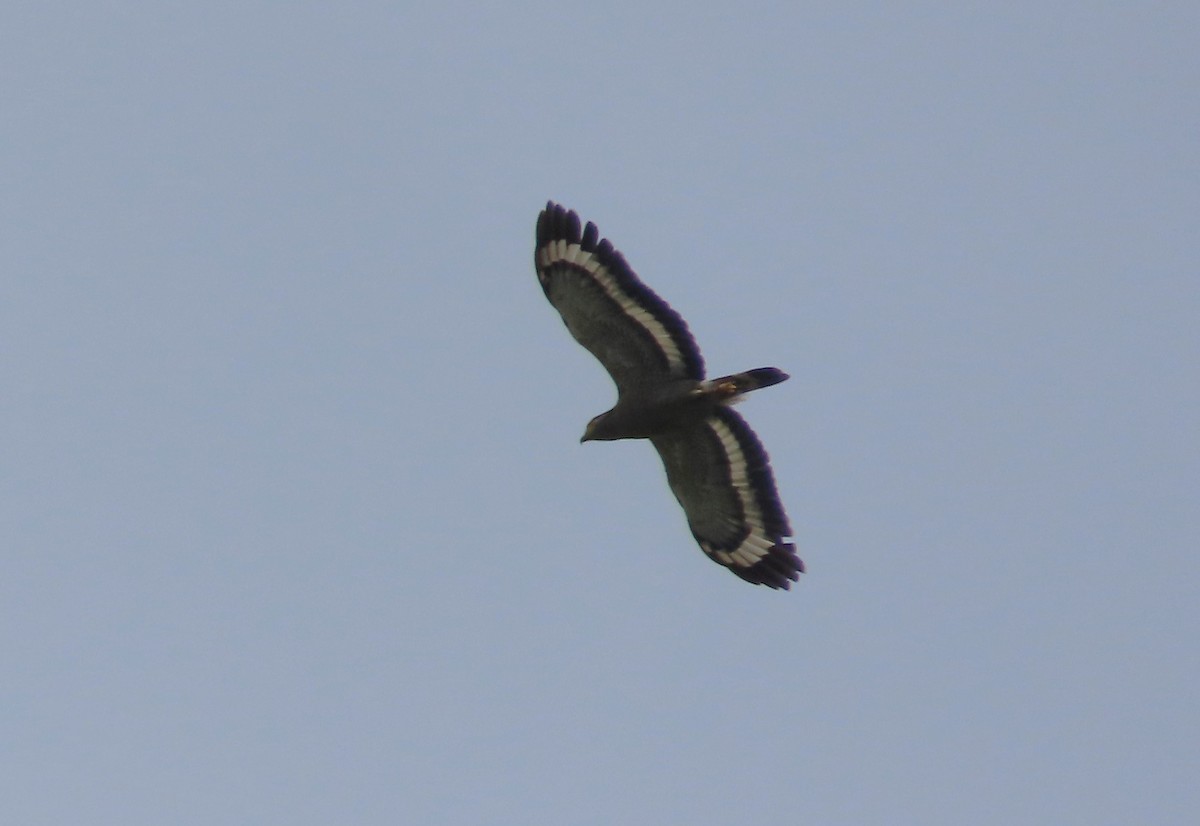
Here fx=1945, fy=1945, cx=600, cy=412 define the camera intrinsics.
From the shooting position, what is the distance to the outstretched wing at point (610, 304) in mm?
22875

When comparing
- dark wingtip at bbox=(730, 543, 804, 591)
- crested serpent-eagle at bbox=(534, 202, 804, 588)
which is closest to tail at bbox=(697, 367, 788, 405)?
crested serpent-eagle at bbox=(534, 202, 804, 588)

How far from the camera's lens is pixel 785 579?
23.5 m

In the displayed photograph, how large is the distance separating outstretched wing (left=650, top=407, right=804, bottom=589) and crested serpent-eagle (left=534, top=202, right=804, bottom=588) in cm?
1

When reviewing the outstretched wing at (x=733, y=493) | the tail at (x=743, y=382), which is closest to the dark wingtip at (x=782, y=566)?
the outstretched wing at (x=733, y=493)

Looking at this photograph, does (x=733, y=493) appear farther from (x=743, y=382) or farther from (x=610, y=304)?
(x=610, y=304)

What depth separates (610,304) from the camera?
75.3 ft

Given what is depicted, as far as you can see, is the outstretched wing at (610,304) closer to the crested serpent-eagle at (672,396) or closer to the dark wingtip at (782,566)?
the crested serpent-eagle at (672,396)

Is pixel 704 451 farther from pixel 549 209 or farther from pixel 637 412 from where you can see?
pixel 549 209

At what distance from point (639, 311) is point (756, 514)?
288 cm

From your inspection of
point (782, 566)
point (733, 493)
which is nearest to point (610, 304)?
point (733, 493)

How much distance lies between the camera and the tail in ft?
74.4

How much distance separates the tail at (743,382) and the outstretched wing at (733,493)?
17.9 inches

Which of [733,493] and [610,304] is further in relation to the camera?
[733,493]

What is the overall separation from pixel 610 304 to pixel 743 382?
71.8 inches
